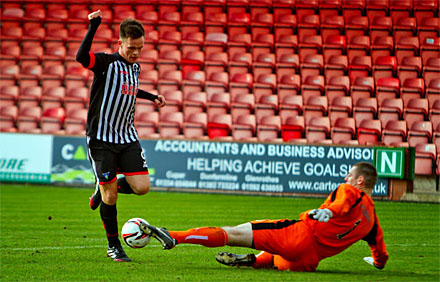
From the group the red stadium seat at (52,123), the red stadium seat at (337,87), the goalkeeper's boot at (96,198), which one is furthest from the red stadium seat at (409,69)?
the goalkeeper's boot at (96,198)

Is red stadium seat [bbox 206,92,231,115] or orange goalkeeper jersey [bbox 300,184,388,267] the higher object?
red stadium seat [bbox 206,92,231,115]

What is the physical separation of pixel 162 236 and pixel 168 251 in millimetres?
1480

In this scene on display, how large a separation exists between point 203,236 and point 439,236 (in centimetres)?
430

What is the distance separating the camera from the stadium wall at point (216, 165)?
13.4 m

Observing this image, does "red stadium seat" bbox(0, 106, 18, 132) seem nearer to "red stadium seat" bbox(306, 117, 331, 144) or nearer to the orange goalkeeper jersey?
"red stadium seat" bbox(306, 117, 331, 144)

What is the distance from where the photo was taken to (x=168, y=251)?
639cm

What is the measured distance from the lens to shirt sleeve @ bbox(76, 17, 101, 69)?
5199mm

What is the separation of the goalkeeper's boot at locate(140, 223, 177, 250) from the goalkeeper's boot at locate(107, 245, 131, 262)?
762 mm

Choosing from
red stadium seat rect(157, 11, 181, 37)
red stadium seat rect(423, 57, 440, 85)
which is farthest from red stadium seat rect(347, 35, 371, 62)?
red stadium seat rect(157, 11, 181, 37)

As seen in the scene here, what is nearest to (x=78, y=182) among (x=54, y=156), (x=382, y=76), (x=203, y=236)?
(x=54, y=156)

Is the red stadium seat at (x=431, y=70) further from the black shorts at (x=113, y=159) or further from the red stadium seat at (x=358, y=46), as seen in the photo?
the black shorts at (x=113, y=159)

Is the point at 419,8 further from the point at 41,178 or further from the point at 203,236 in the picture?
the point at 203,236

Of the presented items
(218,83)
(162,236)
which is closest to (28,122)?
(218,83)

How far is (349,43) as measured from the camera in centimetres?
1764
